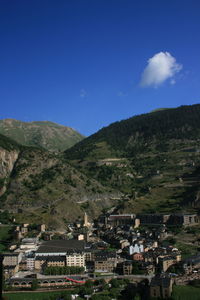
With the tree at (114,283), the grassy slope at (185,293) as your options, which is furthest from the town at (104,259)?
the grassy slope at (185,293)

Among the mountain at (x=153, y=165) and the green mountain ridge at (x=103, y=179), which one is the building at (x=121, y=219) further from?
the mountain at (x=153, y=165)

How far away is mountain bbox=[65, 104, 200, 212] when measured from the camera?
103 meters

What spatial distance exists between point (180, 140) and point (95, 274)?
12546 centimetres

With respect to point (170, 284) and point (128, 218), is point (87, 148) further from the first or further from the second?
point (170, 284)

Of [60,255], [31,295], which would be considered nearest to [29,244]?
[60,255]

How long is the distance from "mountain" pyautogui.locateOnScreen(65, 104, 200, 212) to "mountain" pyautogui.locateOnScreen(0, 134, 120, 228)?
11.1 metres

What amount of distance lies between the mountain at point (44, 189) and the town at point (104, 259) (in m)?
10.1

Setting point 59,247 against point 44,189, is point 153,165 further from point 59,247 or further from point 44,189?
point 59,247

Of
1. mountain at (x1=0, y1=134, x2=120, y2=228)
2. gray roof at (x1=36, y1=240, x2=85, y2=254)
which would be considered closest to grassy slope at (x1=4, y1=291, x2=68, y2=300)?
gray roof at (x1=36, y1=240, x2=85, y2=254)

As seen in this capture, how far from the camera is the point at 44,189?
109312 millimetres

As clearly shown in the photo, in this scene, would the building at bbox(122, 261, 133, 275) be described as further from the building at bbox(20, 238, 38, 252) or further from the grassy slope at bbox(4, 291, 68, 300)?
the building at bbox(20, 238, 38, 252)

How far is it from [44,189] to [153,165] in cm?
5535

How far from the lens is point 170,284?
47750mm

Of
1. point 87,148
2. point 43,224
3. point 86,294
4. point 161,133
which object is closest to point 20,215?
point 43,224
